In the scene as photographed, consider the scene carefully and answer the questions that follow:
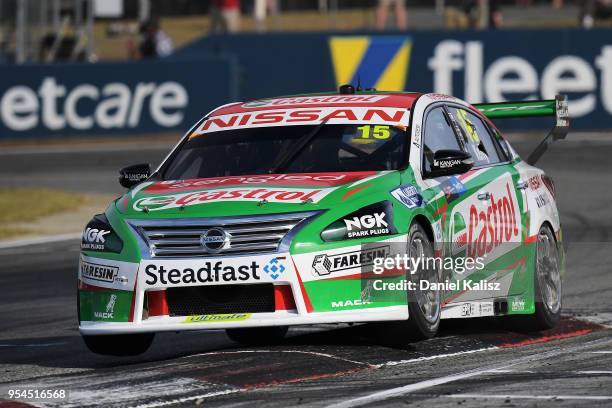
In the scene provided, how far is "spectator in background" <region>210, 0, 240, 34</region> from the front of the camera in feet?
100

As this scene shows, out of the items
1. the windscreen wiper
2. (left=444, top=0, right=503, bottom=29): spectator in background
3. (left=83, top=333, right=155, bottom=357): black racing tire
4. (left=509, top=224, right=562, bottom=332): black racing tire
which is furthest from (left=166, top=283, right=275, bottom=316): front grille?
(left=444, top=0, right=503, bottom=29): spectator in background

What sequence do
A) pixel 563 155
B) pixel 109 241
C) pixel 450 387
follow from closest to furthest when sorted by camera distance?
pixel 450 387, pixel 109 241, pixel 563 155

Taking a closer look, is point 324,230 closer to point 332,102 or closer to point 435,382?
point 435,382

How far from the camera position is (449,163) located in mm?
8781

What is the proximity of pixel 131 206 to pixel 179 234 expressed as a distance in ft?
1.95

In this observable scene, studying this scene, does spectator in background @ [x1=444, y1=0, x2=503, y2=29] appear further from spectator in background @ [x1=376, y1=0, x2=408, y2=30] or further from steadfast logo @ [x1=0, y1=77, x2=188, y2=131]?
steadfast logo @ [x1=0, y1=77, x2=188, y2=131]

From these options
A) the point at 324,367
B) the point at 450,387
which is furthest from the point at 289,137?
the point at 450,387

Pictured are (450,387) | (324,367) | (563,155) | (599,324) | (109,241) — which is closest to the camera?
(450,387)

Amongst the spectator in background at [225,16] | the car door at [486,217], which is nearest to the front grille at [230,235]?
the car door at [486,217]

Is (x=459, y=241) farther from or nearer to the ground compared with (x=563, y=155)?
farther from the ground

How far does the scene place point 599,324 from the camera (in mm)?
9789

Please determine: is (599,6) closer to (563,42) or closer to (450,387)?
(563,42)

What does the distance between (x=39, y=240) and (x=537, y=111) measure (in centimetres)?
839

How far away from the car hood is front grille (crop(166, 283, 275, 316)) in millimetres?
401
